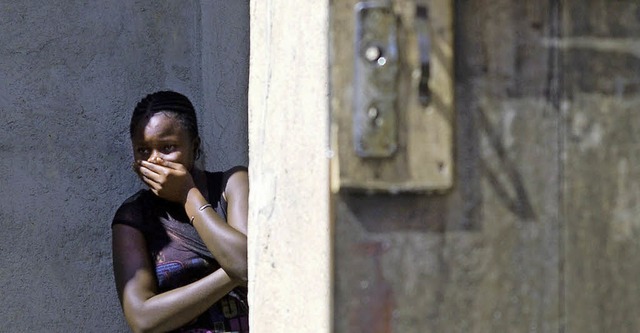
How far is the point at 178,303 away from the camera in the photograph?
3221 millimetres

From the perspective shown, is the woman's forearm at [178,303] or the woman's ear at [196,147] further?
the woman's ear at [196,147]

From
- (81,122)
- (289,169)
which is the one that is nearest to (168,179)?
(81,122)

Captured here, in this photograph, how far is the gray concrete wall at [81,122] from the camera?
362cm

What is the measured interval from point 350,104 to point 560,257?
412mm

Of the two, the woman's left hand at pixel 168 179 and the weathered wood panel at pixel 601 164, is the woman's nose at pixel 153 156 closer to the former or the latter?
the woman's left hand at pixel 168 179

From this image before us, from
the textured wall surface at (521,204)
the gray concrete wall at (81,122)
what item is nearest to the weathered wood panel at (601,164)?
the textured wall surface at (521,204)

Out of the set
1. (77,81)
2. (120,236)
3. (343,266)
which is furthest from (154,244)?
(343,266)

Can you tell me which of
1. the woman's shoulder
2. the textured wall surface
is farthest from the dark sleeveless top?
the textured wall surface

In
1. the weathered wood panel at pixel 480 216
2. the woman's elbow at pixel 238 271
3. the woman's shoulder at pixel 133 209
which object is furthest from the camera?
the woman's shoulder at pixel 133 209

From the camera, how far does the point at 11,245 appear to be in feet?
11.8

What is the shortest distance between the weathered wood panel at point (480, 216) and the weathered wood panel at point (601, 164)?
0.10 ft

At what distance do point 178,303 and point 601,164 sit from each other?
172 cm

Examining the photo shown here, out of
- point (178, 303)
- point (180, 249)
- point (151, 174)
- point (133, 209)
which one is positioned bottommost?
point (178, 303)

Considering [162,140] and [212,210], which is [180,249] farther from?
[162,140]
